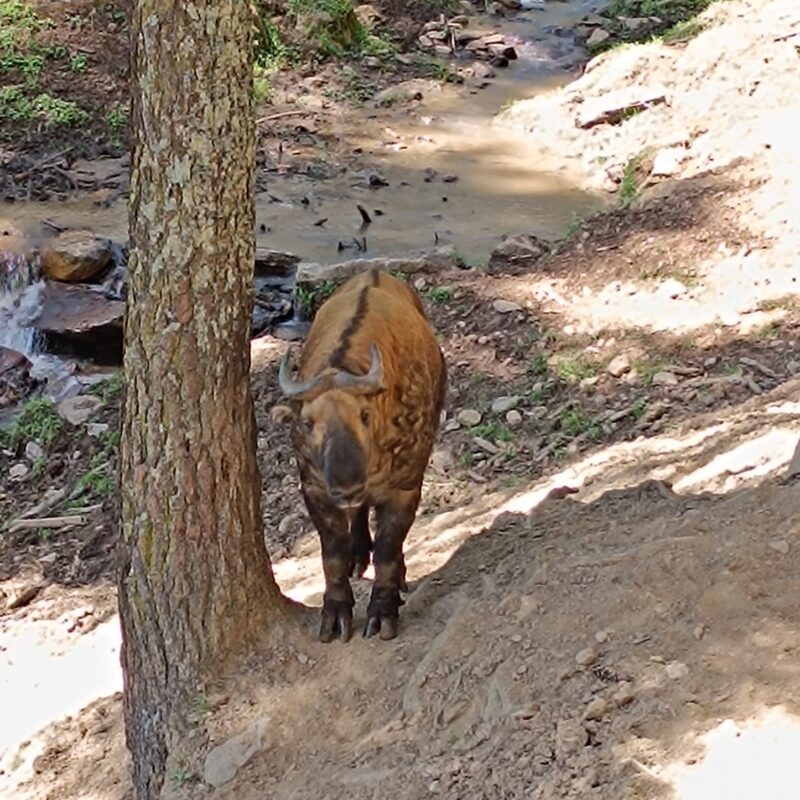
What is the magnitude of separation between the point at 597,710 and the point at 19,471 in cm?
592

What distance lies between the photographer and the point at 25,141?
16156mm

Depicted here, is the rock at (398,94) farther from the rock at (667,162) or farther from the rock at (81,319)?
the rock at (81,319)

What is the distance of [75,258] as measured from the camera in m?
13.0

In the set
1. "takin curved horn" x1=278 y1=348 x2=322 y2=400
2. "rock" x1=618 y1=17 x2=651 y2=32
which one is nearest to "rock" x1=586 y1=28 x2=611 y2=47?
"rock" x1=618 y1=17 x2=651 y2=32

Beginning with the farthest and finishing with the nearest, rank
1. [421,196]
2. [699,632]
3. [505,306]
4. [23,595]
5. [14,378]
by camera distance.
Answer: [421,196], [14,378], [505,306], [23,595], [699,632]

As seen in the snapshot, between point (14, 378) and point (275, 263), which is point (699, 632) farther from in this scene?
point (275, 263)

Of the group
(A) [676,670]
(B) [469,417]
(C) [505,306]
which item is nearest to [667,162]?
(C) [505,306]

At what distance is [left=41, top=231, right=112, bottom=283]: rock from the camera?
12953 mm

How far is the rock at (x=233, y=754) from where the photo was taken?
520 cm

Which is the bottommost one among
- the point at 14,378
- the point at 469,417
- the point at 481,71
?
the point at 14,378

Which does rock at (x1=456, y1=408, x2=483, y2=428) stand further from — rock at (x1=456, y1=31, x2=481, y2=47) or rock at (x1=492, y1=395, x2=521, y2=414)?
rock at (x1=456, y1=31, x2=481, y2=47)

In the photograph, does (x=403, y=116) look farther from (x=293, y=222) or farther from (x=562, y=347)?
(x=562, y=347)

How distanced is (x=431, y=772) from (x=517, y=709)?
356 mm

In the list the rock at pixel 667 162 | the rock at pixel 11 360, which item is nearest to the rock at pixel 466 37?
the rock at pixel 667 162
